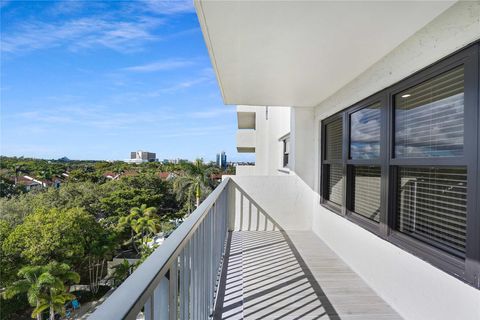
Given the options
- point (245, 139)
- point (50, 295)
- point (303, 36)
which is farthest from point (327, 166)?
point (50, 295)

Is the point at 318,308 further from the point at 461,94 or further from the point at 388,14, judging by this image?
the point at 388,14

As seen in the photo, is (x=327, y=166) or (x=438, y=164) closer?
(x=438, y=164)

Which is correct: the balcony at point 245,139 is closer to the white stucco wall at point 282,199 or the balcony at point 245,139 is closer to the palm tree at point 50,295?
the white stucco wall at point 282,199

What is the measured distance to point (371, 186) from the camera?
10.3 feet

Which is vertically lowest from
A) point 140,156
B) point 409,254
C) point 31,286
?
point 31,286

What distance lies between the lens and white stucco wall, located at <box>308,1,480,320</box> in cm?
175

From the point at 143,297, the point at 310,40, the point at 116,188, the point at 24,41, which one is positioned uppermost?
the point at 24,41

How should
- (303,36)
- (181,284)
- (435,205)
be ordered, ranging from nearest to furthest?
(181,284) < (435,205) < (303,36)

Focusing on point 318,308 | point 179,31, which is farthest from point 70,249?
point 318,308

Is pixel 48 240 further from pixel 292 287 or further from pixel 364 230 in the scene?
pixel 364 230

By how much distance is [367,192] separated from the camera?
3.23 meters

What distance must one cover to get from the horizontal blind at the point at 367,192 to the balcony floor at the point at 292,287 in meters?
0.70

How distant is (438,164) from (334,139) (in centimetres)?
232

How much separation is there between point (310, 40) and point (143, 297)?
2.22 meters
